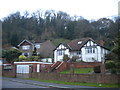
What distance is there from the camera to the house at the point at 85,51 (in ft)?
146

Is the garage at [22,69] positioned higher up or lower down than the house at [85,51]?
lower down

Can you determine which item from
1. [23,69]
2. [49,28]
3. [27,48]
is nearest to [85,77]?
[23,69]

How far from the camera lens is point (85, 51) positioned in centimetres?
4591

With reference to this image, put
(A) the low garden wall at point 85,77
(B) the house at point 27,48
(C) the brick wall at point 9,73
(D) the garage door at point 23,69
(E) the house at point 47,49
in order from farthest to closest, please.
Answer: (B) the house at point 27,48, (E) the house at point 47,49, (D) the garage door at point 23,69, (C) the brick wall at point 9,73, (A) the low garden wall at point 85,77

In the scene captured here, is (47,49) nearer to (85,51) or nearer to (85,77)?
(85,51)

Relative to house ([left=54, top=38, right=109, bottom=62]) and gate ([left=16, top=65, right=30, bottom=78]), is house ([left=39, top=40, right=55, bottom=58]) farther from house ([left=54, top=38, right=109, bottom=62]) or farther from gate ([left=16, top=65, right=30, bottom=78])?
gate ([left=16, top=65, right=30, bottom=78])

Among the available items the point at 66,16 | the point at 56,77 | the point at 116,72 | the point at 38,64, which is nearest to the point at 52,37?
Result: the point at 66,16

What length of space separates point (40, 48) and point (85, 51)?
1684cm

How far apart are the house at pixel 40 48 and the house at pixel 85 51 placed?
23.9ft

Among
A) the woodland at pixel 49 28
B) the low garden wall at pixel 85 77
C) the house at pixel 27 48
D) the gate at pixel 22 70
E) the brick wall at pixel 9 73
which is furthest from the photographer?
the woodland at pixel 49 28

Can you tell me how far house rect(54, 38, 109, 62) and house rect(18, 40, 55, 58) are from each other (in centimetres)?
727

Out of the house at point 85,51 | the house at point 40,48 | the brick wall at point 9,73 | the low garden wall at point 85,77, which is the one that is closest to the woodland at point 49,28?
the house at point 40,48

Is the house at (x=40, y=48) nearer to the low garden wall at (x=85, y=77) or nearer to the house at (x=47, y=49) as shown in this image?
the house at (x=47, y=49)

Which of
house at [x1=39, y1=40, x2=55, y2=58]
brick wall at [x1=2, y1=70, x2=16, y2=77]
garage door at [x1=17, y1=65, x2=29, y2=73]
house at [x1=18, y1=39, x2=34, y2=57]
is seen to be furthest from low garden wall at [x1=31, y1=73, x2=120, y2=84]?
house at [x1=18, y1=39, x2=34, y2=57]
